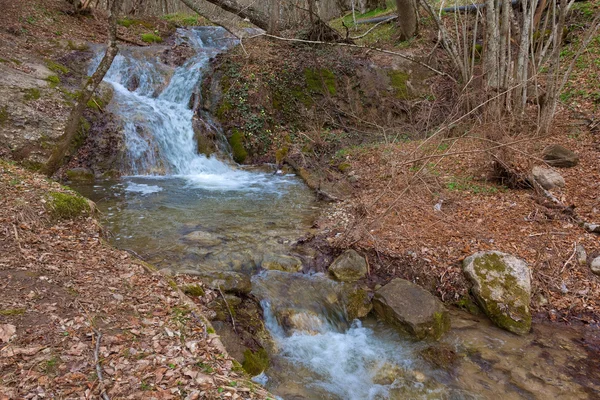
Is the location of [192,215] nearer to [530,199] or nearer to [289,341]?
[289,341]

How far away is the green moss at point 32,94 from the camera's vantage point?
9458mm

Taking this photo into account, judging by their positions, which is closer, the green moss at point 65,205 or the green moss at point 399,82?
the green moss at point 65,205

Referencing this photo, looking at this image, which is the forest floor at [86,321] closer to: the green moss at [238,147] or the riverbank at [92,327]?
the riverbank at [92,327]

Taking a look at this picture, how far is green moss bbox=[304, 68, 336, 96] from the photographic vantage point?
43.8ft

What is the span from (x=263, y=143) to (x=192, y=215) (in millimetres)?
5116

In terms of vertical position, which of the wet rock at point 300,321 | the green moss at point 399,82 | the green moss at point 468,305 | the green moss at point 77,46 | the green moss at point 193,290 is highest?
the green moss at point 77,46

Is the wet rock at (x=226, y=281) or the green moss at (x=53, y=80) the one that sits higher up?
the green moss at (x=53, y=80)

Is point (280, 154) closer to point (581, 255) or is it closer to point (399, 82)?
point (399, 82)

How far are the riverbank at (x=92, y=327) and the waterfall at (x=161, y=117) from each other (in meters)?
5.54

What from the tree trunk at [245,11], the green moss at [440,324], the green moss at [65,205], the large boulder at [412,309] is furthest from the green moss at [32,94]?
the green moss at [440,324]

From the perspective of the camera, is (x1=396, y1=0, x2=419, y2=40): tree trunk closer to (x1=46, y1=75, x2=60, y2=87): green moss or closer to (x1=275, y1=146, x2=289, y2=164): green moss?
(x1=275, y1=146, x2=289, y2=164): green moss

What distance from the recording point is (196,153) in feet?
37.0

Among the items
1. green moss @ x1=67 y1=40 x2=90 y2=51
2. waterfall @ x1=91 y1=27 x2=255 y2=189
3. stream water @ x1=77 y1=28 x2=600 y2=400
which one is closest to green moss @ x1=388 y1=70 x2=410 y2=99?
stream water @ x1=77 y1=28 x2=600 y2=400

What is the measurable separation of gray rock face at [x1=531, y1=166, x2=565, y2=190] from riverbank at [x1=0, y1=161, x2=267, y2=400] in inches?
241
